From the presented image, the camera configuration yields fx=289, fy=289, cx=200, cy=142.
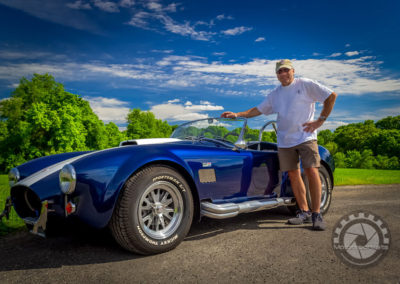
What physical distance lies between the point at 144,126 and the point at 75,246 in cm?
4606

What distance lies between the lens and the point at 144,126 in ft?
158

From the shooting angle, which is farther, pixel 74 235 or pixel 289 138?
pixel 289 138

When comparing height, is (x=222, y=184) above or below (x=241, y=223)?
above

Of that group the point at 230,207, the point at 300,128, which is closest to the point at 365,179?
the point at 300,128

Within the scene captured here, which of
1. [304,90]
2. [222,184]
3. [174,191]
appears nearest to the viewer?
[174,191]

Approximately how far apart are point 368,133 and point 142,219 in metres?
69.5

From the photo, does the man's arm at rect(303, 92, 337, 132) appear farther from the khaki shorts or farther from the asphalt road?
the asphalt road

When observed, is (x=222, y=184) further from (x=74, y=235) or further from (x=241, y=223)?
(x=74, y=235)

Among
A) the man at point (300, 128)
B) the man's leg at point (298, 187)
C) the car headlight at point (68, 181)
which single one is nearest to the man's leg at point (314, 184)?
the man at point (300, 128)

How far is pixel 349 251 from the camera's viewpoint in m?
2.76

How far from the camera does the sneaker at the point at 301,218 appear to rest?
3.90m

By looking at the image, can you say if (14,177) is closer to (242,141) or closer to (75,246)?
(75,246)

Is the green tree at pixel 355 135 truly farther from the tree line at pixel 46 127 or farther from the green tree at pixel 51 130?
the green tree at pixel 51 130

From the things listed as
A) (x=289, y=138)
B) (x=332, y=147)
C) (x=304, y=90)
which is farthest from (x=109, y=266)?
(x=332, y=147)
